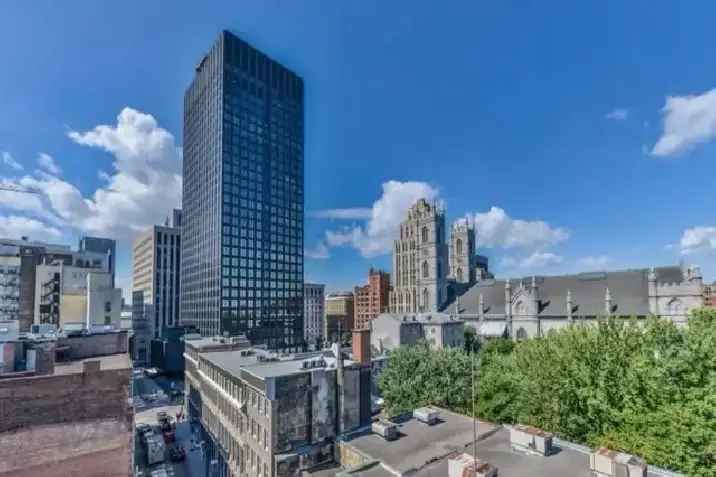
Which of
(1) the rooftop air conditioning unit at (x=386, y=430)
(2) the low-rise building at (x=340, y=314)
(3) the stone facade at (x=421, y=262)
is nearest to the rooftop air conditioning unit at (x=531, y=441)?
(1) the rooftop air conditioning unit at (x=386, y=430)

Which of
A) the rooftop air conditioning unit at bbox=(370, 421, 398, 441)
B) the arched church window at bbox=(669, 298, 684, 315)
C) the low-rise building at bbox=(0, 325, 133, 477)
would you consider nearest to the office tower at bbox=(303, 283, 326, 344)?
the arched church window at bbox=(669, 298, 684, 315)

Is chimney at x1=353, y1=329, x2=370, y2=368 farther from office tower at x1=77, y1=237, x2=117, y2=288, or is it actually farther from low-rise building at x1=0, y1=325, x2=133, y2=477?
office tower at x1=77, y1=237, x2=117, y2=288

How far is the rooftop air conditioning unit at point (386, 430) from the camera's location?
2061 cm

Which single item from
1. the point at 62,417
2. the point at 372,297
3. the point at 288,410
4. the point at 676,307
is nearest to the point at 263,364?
the point at 288,410

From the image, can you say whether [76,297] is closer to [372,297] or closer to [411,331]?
[411,331]

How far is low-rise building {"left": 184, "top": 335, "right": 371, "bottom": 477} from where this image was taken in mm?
23453

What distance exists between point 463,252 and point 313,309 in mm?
76539

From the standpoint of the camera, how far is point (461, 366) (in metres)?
35.0

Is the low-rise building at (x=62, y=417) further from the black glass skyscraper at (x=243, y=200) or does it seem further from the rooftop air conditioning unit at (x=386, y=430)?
the black glass skyscraper at (x=243, y=200)

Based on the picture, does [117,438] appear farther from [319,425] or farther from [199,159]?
[199,159]

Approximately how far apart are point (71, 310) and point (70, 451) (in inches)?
1825

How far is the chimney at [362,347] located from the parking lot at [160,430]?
2286cm

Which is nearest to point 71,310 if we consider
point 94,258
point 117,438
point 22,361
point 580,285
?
point 94,258

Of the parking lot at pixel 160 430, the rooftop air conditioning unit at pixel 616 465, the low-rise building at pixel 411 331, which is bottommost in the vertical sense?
the parking lot at pixel 160 430
